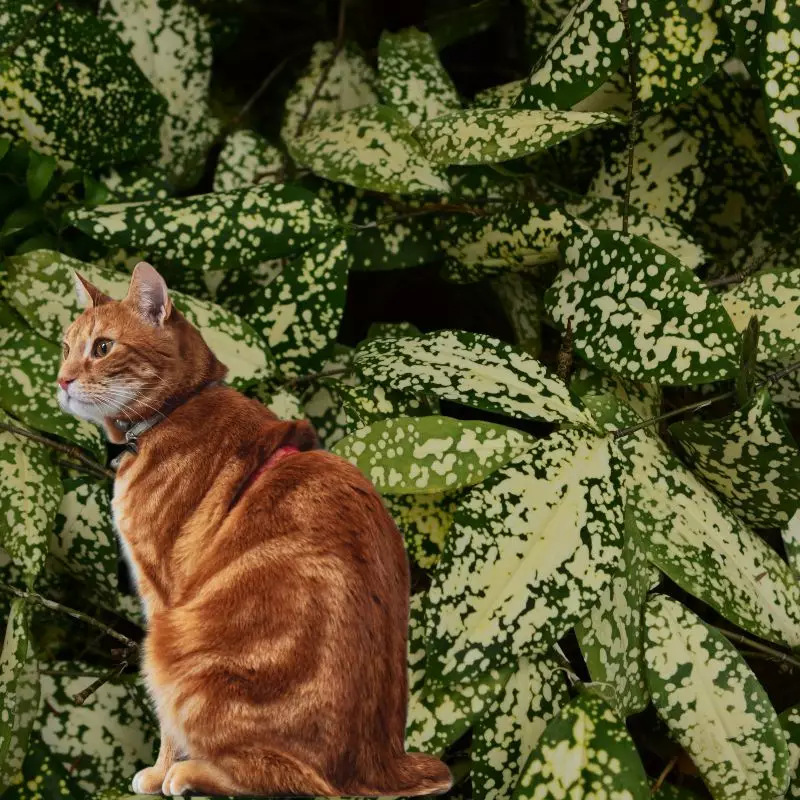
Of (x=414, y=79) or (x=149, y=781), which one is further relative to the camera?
(x=414, y=79)

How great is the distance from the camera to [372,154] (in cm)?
95

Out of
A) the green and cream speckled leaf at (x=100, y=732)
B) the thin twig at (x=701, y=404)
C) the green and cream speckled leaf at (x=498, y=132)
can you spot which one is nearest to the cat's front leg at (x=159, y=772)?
the green and cream speckled leaf at (x=100, y=732)

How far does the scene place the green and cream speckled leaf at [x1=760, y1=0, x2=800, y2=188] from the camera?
0.79 meters

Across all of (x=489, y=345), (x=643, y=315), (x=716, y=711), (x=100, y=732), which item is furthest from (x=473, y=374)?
(x=100, y=732)

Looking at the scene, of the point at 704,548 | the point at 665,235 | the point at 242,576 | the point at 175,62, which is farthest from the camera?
the point at 175,62

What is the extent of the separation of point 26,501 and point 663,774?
2.12 ft

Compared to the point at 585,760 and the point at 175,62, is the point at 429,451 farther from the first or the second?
the point at 175,62

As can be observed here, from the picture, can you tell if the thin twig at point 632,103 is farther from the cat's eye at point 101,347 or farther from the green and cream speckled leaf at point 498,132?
the cat's eye at point 101,347

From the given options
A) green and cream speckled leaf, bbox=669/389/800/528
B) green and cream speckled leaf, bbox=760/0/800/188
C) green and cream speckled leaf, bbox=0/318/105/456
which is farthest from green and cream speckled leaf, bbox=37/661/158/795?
green and cream speckled leaf, bbox=760/0/800/188

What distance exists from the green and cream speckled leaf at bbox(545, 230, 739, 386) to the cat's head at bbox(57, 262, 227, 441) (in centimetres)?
36

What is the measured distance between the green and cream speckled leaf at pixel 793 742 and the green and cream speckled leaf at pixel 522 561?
0.24 m

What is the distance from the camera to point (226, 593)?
0.72m

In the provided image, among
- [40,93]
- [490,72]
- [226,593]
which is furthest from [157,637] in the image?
[490,72]

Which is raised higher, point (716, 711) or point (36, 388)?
point (36, 388)
